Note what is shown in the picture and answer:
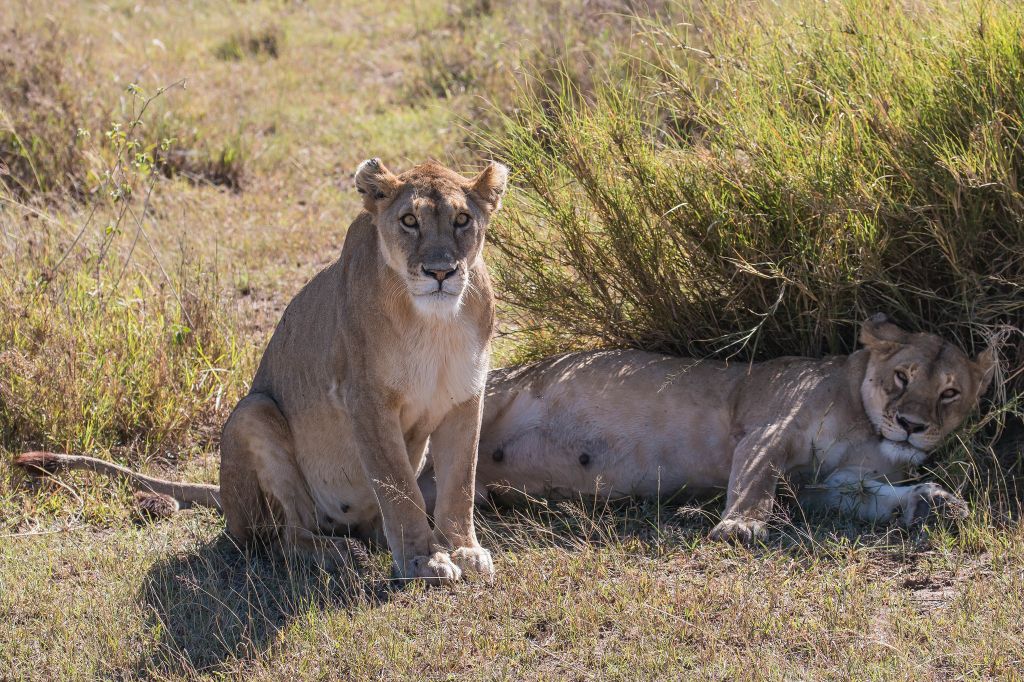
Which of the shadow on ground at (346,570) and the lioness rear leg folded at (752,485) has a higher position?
the lioness rear leg folded at (752,485)

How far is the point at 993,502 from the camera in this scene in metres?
4.70

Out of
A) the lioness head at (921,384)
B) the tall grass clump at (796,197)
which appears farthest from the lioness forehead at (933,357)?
the tall grass clump at (796,197)

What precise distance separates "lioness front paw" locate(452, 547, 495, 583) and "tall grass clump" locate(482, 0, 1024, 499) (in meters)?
1.35

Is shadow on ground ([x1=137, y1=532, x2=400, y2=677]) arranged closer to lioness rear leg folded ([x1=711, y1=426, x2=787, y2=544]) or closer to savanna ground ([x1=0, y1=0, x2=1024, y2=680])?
savanna ground ([x1=0, y1=0, x2=1024, y2=680])

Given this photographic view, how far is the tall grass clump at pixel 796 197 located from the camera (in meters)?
4.91

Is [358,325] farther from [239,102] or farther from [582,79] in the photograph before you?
[239,102]

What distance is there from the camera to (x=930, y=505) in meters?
4.60

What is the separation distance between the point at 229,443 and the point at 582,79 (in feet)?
15.9

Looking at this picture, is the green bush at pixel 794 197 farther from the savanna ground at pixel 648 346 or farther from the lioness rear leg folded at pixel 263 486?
the lioness rear leg folded at pixel 263 486


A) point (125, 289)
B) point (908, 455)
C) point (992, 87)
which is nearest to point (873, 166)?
point (992, 87)

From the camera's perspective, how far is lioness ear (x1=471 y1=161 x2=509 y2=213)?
447 centimetres

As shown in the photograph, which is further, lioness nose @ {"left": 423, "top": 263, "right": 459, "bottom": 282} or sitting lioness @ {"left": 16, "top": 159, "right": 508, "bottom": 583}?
sitting lioness @ {"left": 16, "top": 159, "right": 508, "bottom": 583}

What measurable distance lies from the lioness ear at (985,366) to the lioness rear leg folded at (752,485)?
748 mm

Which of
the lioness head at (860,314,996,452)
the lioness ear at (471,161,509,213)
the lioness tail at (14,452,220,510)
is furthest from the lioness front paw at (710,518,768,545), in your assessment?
the lioness tail at (14,452,220,510)
